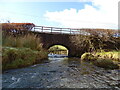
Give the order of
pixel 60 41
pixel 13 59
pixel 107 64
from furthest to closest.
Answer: pixel 60 41 < pixel 107 64 < pixel 13 59

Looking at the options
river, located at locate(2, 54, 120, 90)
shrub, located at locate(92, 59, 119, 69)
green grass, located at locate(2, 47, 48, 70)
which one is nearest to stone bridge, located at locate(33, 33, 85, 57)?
shrub, located at locate(92, 59, 119, 69)

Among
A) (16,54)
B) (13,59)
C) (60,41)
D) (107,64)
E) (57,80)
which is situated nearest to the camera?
(57,80)

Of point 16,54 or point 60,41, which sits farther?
point 60,41

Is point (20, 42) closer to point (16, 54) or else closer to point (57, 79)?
point (16, 54)

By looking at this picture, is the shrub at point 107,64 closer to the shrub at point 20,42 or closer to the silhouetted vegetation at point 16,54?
the silhouetted vegetation at point 16,54

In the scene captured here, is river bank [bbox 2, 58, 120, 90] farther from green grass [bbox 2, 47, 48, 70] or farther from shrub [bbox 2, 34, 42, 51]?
shrub [bbox 2, 34, 42, 51]

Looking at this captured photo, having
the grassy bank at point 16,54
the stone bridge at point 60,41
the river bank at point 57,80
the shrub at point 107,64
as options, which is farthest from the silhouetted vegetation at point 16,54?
the stone bridge at point 60,41

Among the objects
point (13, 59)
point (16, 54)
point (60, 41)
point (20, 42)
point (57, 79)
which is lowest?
point (57, 79)

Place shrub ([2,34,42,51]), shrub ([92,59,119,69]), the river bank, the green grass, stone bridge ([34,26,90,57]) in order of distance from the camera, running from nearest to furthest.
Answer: the river bank, the green grass, shrub ([92,59,119,69]), shrub ([2,34,42,51]), stone bridge ([34,26,90,57])

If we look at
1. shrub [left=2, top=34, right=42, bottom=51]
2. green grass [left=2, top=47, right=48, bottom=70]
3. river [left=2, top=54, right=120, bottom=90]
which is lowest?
river [left=2, top=54, right=120, bottom=90]

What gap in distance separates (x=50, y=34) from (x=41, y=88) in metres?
12.7

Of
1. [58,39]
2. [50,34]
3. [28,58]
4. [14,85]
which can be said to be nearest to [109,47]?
[58,39]

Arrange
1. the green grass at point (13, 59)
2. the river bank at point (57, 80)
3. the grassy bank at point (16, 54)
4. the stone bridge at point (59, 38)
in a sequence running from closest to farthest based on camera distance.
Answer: the river bank at point (57, 80) < the green grass at point (13, 59) < the grassy bank at point (16, 54) < the stone bridge at point (59, 38)

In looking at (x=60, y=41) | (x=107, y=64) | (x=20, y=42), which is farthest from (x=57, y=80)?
(x=60, y=41)
